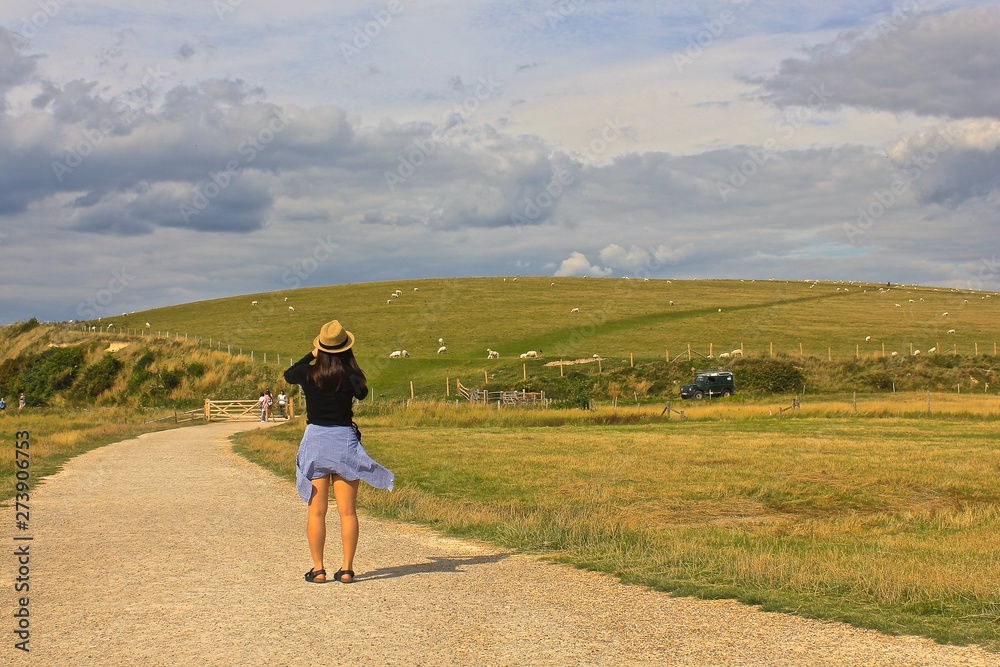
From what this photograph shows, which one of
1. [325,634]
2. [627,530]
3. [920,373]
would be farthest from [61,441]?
[920,373]

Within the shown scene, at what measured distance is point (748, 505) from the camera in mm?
17000

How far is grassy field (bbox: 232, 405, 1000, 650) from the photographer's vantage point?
8.58m

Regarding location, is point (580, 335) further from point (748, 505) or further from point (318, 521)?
point (318, 521)

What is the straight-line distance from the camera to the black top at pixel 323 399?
352 inches

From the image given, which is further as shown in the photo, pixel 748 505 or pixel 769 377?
pixel 769 377

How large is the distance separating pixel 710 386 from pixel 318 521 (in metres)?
48.5

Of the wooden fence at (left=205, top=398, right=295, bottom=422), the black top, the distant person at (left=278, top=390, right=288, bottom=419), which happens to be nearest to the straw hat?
the black top

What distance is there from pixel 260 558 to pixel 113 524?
3829mm

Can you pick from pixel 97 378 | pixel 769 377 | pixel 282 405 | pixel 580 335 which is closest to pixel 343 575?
pixel 282 405

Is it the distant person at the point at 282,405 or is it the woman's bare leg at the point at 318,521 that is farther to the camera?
the distant person at the point at 282,405

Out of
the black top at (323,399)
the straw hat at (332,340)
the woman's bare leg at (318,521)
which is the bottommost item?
the woman's bare leg at (318,521)

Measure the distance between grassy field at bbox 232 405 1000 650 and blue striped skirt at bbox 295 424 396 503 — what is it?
264 cm

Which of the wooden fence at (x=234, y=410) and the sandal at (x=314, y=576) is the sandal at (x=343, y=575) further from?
→ the wooden fence at (x=234, y=410)

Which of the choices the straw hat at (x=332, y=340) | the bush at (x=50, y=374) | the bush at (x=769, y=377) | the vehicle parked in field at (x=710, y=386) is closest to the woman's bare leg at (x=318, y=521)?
the straw hat at (x=332, y=340)
